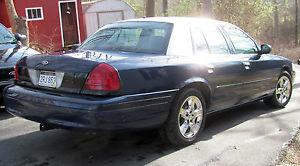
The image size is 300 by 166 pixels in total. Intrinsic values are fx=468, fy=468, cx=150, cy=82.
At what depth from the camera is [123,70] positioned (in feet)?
15.4

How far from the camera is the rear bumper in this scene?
448cm

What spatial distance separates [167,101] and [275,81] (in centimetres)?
291

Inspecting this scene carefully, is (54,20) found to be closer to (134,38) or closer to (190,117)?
(134,38)

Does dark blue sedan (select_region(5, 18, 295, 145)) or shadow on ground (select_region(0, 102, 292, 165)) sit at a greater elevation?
dark blue sedan (select_region(5, 18, 295, 145))

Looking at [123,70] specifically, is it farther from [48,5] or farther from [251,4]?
[251,4]

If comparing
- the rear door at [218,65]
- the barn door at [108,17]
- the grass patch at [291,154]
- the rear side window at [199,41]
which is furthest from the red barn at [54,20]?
the grass patch at [291,154]

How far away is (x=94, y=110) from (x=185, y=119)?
1.40 meters

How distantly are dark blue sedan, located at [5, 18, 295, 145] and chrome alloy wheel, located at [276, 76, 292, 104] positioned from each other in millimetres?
978

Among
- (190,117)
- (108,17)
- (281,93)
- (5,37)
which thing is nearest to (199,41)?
(190,117)

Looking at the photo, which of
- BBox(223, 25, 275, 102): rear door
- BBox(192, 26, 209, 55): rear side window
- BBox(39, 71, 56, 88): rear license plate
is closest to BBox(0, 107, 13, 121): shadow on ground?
BBox(39, 71, 56, 88): rear license plate

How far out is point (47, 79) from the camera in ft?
16.4

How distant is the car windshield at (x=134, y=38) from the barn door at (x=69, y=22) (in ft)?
53.2

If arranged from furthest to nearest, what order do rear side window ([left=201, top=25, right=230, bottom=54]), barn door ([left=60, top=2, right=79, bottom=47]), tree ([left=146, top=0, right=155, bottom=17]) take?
tree ([left=146, top=0, right=155, bottom=17])
barn door ([left=60, top=2, right=79, bottom=47])
rear side window ([left=201, top=25, right=230, bottom=54])

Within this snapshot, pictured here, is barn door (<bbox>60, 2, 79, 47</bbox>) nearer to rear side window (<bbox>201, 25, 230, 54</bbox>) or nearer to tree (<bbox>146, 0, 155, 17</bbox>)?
tree (<bbox>146, 0, 155, 17</bbox>)
